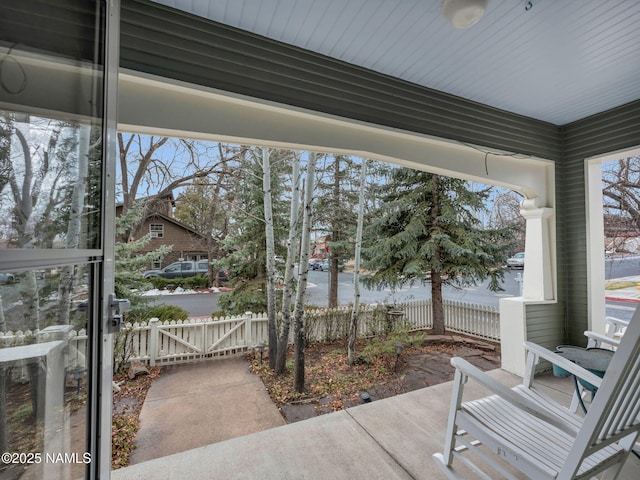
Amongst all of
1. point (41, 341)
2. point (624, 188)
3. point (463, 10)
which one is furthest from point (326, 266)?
point (41, 341)

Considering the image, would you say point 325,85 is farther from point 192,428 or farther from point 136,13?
point 192,428

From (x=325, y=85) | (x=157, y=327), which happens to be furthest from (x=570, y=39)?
(x=157, y=327)

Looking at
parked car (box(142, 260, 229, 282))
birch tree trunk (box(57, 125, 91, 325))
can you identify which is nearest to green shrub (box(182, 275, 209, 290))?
parked car (box(142, 260, 229, 282))

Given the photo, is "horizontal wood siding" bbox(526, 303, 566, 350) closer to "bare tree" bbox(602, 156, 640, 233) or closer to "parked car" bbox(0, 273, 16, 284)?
"bare tree" bbox(602, 156, 640, 233)

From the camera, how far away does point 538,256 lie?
338 centimetres

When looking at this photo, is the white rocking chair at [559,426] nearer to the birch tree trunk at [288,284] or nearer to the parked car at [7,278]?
the parked car at [7,278]

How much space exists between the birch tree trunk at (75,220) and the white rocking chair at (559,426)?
1620 millimetres

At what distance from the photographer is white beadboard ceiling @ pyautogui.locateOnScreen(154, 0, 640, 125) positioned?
1.71m

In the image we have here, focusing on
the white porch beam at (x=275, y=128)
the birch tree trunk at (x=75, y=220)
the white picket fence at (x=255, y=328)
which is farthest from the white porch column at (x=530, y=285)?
the birch tree trunk at (x=75, y=220)

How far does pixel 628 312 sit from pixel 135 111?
23.7 ft

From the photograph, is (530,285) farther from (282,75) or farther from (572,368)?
(282,75)

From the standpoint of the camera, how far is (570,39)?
1.94m

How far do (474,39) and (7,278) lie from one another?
8.68 ft

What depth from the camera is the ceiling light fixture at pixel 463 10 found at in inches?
59.0
